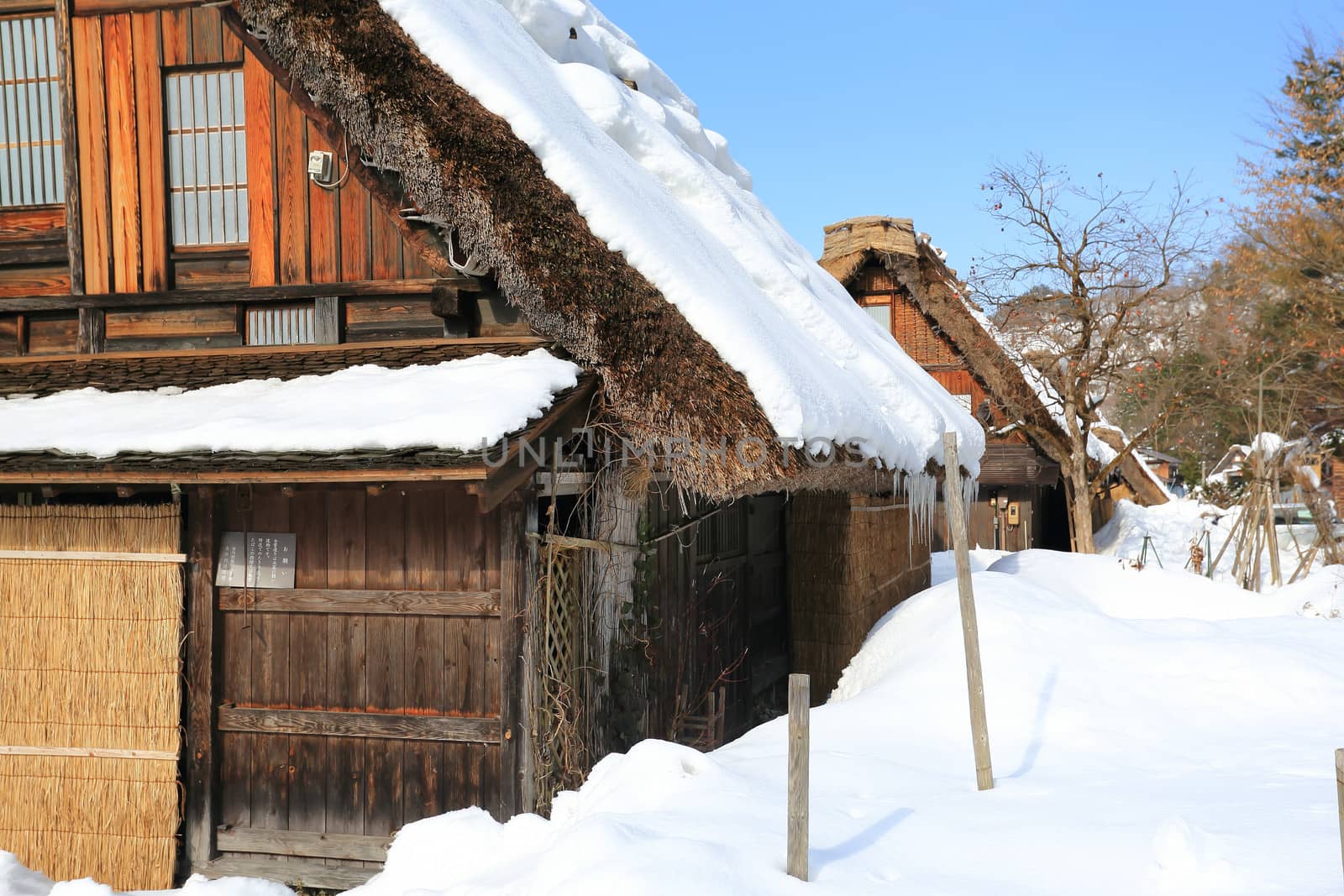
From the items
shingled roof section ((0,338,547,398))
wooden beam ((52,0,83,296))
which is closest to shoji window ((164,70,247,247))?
wooden beam ((52,0,83,296))

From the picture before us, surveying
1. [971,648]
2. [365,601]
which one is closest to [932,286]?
[971,648]

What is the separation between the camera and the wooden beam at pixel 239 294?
18.8ft

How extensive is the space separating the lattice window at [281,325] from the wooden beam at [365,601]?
62.6 inches

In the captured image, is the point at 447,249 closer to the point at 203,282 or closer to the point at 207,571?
the point at 203,282

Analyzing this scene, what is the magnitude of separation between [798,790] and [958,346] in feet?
40.2

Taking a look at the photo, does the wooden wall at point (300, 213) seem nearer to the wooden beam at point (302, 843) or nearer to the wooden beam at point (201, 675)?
the wooden beam at point (201, 675)

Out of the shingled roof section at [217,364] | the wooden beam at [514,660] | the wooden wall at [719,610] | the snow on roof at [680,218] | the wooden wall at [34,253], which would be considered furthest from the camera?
the wooden wall at [34,253]

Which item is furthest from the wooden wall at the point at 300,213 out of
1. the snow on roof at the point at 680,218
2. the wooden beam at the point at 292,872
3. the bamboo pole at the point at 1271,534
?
the bamboo pole at the point at 1271,534

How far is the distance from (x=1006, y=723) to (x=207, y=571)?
4356 mm

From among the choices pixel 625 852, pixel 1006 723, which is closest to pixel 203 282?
pixel 625 852

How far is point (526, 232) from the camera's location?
529cm

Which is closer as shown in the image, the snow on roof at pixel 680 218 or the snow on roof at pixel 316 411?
the snow on roof at pixel 316 411

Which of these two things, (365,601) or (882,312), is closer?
(365,601)

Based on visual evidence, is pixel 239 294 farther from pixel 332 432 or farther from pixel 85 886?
pixel 85 886
